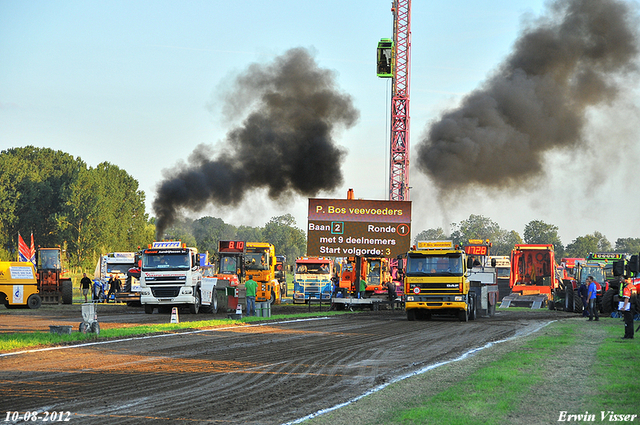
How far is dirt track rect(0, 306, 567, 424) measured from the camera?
33.1 ft

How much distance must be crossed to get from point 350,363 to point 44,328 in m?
13.3

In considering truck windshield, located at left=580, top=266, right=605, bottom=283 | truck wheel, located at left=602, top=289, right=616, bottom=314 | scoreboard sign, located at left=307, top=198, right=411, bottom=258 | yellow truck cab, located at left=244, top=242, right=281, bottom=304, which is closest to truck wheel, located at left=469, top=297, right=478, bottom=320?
scoreboard sign, located at left=307, top=198, right=411, bottom=258

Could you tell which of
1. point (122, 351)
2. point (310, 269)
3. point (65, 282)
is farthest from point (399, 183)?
point (122, 351)

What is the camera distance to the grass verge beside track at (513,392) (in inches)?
365

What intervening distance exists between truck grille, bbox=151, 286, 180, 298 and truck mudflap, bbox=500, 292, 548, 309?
21.8 m

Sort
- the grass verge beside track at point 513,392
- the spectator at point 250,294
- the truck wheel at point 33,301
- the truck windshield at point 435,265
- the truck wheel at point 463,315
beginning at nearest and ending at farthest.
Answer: the grass verge beside track at point 513,392
the truck windshield at point 435,265
the truck wheel at point 463,315
the spectator at point 250,294
the truck wheel at point 33,301

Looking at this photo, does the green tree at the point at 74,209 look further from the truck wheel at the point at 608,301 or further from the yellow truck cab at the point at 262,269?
the truck wheel at the point at 608,301

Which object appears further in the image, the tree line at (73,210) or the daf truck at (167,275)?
the tree line at (73,210)

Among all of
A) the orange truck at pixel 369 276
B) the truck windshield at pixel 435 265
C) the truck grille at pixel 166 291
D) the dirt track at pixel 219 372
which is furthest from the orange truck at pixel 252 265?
the dirt track at pixel 219 372

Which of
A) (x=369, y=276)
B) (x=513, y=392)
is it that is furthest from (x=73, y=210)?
(x=513, y=392)

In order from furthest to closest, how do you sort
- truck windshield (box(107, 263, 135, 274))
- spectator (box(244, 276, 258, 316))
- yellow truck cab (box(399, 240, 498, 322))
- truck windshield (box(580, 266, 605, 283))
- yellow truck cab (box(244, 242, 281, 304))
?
truck windshield (box(107, 263, 135, 274)), yellow truck cab (box(244, 242, 281, 304)), truck windshield (box(580, 266, 605, 283)), spectator (box(244, 276, 258, 316)), yellow truck cab (box(399, 240, 498, 322))

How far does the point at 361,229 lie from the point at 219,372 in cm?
2314

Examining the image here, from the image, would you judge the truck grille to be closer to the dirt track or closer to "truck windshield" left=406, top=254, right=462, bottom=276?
the dirt track

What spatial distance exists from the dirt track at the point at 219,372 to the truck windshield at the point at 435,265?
18.8 feet
